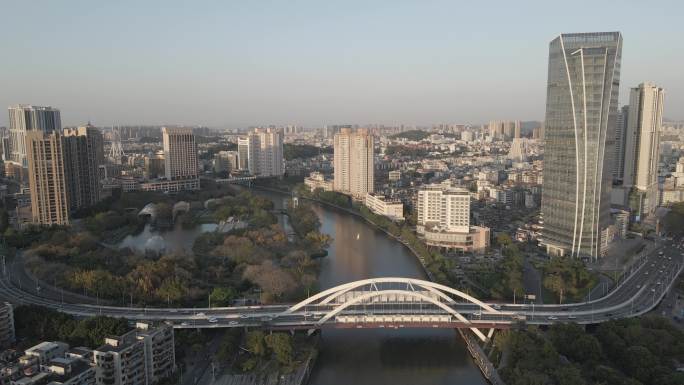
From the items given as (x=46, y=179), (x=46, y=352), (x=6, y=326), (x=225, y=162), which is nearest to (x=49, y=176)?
(x=46, y=179)

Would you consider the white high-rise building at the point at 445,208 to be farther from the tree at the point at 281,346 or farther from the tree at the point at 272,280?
the tree at the point at 281,346

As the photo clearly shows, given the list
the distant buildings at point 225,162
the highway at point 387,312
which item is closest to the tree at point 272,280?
the highway at point 387,312

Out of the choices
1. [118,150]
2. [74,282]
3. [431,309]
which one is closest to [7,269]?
[74,282]

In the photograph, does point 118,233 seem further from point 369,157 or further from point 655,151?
point 655,151

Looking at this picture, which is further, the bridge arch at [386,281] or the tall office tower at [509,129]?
the tall office tower at [509,129]

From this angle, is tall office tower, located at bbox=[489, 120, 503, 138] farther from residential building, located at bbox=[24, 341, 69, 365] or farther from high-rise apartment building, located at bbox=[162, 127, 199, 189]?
residential building, located at bbox=[24, 341, 69, 365]

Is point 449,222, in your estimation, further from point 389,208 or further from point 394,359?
point 394,359
